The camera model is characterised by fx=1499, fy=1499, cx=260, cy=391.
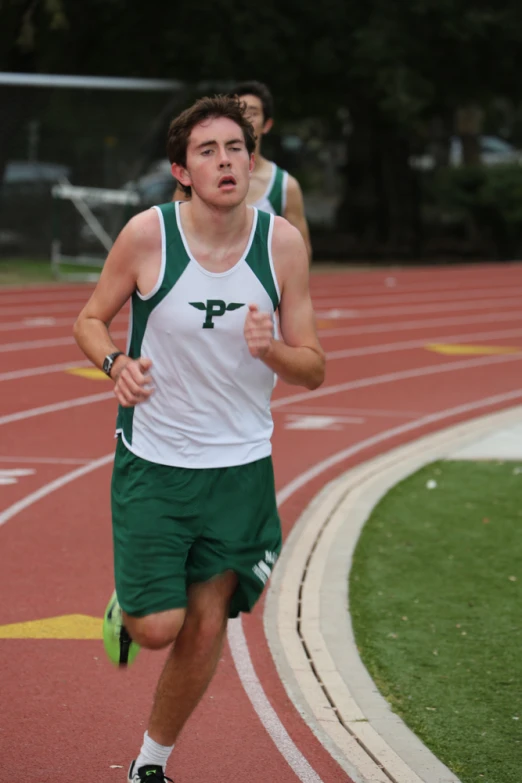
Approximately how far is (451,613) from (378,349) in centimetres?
1103

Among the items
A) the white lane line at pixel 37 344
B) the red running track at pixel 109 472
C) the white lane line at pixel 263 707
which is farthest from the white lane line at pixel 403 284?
the white lane line at pixel 263 707

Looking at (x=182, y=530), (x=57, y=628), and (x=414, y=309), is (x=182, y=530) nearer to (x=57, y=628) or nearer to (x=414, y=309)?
(x=57, y=628)

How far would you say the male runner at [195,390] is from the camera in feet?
14.0

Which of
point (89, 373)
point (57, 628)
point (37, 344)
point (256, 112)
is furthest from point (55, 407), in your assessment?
point (57, 628)

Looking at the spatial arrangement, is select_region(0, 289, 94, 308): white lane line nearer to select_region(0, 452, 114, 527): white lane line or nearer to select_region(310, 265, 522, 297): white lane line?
select_region(310, 265, 522, 297): white lane line

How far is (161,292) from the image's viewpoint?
4.28 m

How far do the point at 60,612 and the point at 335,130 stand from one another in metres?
34.5

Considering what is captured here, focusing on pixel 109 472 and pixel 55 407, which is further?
pixel 55 407

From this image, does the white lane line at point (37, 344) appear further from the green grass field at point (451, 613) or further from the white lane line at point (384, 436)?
the green grass field at point (451, 613)

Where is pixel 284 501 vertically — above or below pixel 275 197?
below

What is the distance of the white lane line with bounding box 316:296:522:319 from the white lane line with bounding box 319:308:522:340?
0.65 m

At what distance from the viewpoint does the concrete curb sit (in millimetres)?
4984

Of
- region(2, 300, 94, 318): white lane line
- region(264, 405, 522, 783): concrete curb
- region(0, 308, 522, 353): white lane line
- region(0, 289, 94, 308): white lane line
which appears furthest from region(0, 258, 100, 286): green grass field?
region(264, 405, 522, 783): concrete curb

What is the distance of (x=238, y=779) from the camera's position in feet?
15.7
